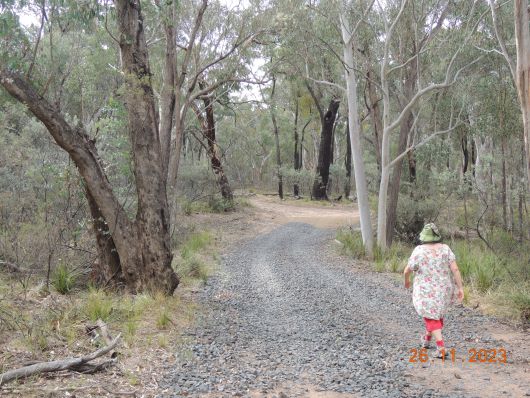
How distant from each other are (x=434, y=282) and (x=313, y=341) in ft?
5.73

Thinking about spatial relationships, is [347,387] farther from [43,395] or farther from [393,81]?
[393,81]

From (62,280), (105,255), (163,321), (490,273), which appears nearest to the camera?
(163,321)

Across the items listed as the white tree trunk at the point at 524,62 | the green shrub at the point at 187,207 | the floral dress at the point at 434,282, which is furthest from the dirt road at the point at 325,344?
the green shrub at the point at 187,207

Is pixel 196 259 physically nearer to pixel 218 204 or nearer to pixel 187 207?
pixel 187 207

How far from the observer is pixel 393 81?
17.9 m

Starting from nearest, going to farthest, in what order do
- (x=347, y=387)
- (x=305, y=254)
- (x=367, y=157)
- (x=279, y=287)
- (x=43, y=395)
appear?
(x=43, y=395)
(x=347, y=387)
(x=279, y=287)
(x=305, y=254)
(x=367, y=157)

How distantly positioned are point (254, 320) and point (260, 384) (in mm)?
2784

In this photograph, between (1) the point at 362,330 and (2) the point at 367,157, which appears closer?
(1) the point at 362,330

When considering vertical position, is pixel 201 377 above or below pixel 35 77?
below

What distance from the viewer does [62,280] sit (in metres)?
8.30

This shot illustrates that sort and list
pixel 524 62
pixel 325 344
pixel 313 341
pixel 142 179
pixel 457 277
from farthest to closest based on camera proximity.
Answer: pixel 142 179 < pixel 524 62 < pixel 313 341 < pixel 325 344 < pixel 457 277

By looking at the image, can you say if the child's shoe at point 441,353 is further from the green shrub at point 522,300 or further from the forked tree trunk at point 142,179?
the forked tree trunk at point 142,179

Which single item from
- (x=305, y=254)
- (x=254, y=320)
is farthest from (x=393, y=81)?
(x=254, y=320)
